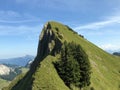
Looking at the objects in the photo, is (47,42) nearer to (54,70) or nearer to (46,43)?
(46,43)

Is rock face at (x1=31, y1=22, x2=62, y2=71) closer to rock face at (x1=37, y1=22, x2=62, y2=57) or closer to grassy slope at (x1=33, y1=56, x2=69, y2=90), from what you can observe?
rock face at (x1=37, y1=22, x2=62, y2=57)

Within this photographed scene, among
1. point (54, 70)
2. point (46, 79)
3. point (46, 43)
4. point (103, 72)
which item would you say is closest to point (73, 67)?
point (54, 70)

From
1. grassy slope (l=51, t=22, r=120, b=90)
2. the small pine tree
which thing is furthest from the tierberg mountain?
the small pine tree

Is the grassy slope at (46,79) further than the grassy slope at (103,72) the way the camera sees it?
No

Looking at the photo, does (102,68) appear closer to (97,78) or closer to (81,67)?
(97,78)

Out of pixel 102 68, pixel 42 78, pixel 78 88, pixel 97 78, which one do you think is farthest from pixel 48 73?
pixel 102 68

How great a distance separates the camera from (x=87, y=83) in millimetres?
A: 91875

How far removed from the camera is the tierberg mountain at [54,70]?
7359cm

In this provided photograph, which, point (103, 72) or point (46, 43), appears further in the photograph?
point (46, 43)

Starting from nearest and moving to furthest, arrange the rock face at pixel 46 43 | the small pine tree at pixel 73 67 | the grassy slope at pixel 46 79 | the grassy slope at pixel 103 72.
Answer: the grassy slope at pixel 46 79 → the small pine tree at pixel 73 67 → the grassy slope at pixel 103 72 → the rock face at pixel 46 43

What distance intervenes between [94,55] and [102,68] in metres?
16.7

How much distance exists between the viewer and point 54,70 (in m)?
81.2

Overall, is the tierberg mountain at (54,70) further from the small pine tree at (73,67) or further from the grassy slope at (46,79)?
the small pine tree at (73,67)

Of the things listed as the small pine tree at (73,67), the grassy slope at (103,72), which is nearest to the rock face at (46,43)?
the grassy slope at (103,72)
